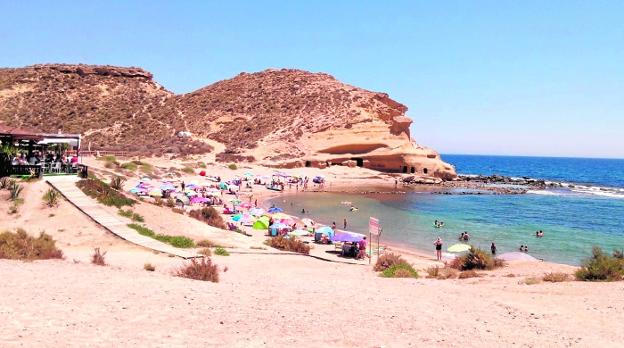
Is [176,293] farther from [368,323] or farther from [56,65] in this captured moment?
[56,65]

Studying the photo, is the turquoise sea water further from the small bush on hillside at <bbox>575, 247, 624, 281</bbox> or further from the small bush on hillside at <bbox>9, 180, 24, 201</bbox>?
the small bush on hillside at <bbox>9, 180, 24, 201</bbox>

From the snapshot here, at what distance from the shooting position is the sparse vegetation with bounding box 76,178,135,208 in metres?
20.2

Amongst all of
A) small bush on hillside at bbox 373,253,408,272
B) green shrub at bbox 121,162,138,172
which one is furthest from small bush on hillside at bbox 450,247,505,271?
green shrub at bbox 121,162,138,172

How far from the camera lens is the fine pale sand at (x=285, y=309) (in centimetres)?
641

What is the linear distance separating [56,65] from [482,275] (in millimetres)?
84500

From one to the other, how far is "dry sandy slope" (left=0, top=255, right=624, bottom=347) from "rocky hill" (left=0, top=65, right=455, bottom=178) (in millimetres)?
49971

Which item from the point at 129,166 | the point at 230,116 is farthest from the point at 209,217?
the point at 230,116

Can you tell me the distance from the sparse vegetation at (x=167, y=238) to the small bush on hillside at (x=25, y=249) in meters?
4.60

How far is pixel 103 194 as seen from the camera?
68.1 ft

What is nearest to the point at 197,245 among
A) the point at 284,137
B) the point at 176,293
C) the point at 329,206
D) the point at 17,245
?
the point at 17,245

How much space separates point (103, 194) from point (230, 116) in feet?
188

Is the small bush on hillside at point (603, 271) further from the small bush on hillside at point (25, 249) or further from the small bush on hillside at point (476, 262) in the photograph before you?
the small bush on hillside at point (25, 249)

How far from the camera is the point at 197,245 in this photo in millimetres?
17203

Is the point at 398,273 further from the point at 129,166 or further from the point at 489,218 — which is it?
the point at 129,166
